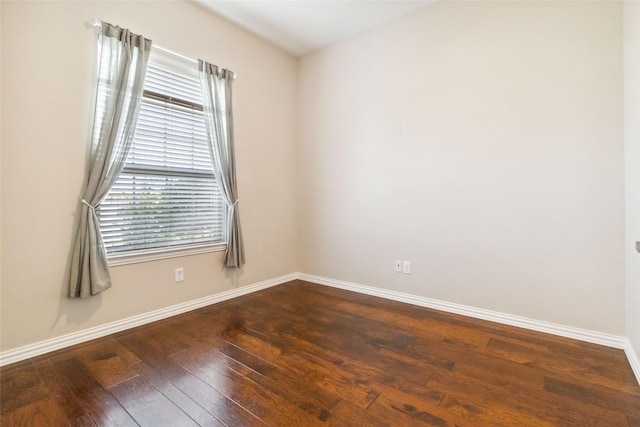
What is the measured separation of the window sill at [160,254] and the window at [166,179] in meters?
0.02

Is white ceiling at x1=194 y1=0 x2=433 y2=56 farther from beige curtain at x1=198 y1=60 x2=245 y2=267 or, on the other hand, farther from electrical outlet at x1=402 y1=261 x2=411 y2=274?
electrical outlet at x1=402 y1=261 x2=411 y2=274

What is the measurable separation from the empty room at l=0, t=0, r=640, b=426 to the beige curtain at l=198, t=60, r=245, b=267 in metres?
0.02

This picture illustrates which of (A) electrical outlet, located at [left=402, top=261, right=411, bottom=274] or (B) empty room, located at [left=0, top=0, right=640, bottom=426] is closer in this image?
(B) empty room, located at [left=0, top=0, right=640, bottom=426]

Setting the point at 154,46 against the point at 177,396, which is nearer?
the point at 177,396

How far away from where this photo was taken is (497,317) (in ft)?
7.93

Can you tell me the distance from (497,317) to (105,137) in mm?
3375

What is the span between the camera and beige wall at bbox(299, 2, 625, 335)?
2.04m

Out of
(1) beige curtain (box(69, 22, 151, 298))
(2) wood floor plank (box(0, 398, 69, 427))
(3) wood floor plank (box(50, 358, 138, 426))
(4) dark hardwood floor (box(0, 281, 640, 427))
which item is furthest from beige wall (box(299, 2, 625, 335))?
(2) wood floor plank (box(0, 398, 69, 427))

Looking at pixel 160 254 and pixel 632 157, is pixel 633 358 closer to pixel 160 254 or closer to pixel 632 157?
pixel 632 157

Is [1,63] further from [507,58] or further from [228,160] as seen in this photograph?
[507,58]

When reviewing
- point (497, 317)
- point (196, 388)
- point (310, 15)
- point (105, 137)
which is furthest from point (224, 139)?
point (497, 317)

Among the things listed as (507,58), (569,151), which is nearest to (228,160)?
(507,58)

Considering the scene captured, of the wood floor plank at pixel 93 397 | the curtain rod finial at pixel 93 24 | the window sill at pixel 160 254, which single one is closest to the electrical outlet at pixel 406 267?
the window sill at pixel 160 254

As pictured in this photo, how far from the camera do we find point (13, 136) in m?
1.83
